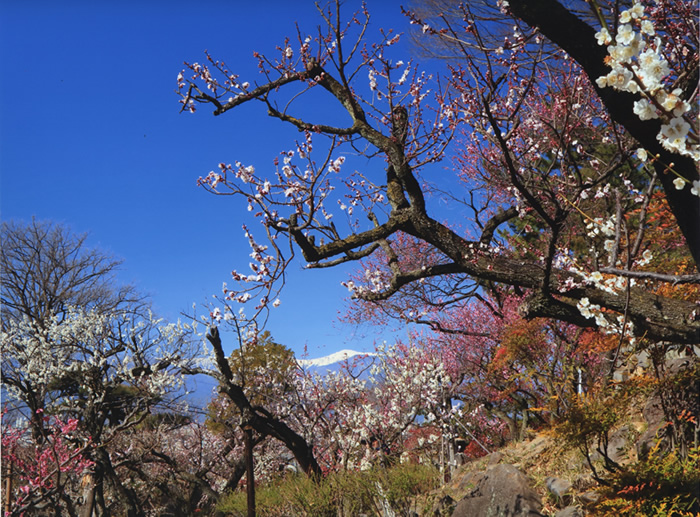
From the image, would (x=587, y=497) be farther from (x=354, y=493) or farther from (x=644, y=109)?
(x=644, y=109)

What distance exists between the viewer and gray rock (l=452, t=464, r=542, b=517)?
5672 mm

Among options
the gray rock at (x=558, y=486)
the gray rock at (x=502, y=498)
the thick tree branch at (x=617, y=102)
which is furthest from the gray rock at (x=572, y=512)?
the thick tree branch at (x=617, y=102)

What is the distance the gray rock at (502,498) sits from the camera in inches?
223

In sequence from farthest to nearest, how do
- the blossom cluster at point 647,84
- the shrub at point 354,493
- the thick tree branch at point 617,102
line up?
the shrub at point 354,493, the thick tree branch at point 617,102, the blossom cluster at point 647,84

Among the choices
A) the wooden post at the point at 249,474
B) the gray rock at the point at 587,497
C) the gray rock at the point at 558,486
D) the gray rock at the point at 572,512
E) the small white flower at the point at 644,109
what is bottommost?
the gray rock at the point at 572,512

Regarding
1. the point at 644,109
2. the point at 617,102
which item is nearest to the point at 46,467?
the point at 617,102

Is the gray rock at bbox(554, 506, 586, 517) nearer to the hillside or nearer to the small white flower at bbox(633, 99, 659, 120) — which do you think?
the hillside

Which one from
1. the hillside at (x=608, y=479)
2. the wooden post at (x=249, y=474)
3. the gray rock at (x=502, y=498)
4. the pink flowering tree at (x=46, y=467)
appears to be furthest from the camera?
the wooden post at (x=249, y=474)

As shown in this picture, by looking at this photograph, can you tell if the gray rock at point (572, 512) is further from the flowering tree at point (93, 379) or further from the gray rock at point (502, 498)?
the flowering tree at point (93, 379)

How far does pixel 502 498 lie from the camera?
19.0 feet

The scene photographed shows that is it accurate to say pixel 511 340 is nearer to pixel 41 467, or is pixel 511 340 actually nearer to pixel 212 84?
pixel 212 84

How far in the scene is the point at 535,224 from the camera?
13.2 metres

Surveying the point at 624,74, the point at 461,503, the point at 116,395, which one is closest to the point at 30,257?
the point at 116,395

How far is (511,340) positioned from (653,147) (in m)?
5.81
